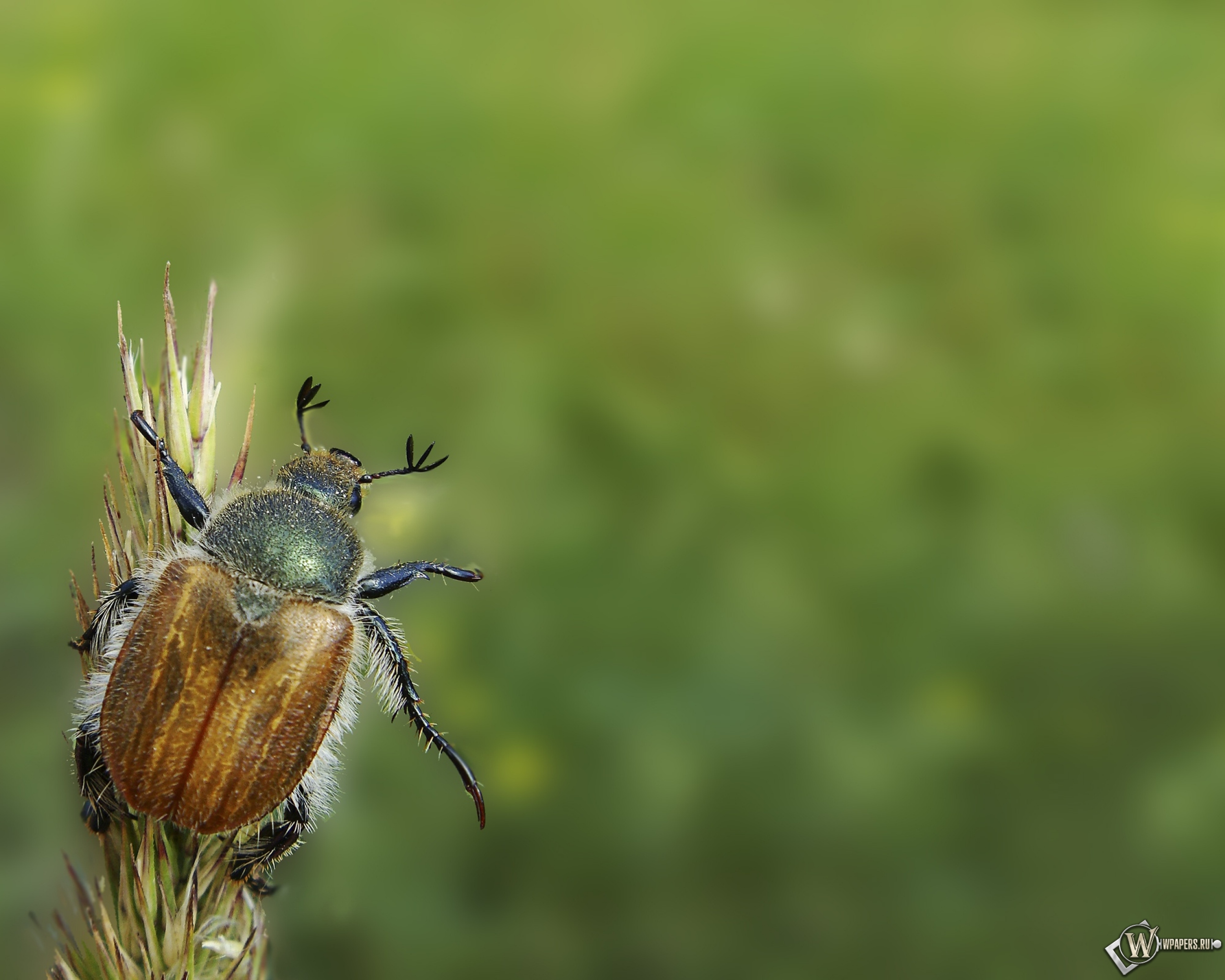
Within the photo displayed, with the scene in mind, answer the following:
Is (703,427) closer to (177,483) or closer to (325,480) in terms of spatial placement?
(325,480)

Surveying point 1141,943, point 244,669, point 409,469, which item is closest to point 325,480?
point 409,469

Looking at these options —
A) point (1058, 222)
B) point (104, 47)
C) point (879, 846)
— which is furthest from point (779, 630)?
point (104, 47)

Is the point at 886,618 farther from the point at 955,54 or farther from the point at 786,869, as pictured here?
the point at 955,54

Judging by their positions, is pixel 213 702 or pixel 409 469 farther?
pixel 409 469

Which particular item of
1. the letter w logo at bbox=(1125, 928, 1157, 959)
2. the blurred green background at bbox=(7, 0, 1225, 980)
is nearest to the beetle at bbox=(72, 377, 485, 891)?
the blurred green background at bbox=(7, 0, 1225, 980)

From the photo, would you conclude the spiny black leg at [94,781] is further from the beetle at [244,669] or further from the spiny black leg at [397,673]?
the spiny black leg at [397,673]
